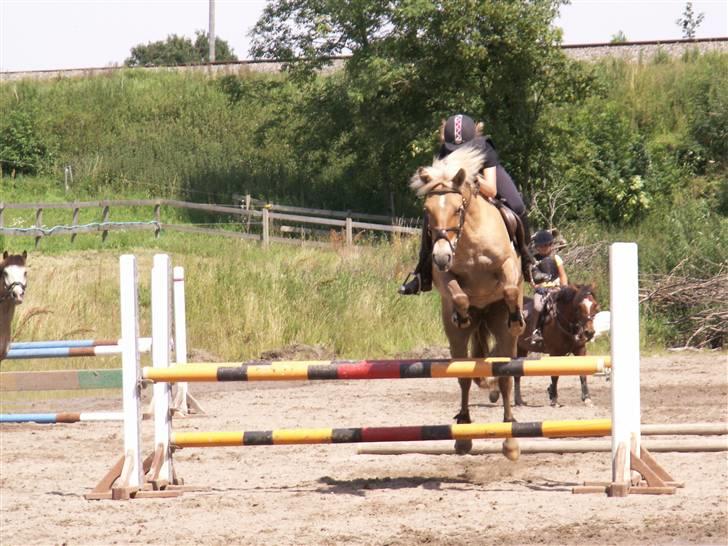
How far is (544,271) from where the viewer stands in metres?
13.9

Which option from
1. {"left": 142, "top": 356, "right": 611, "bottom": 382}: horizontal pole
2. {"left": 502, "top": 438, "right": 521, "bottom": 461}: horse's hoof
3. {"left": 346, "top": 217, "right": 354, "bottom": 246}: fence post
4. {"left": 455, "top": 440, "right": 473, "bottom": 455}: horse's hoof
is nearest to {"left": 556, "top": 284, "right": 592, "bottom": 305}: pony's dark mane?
{"left": 455, "top": 440, "right": 473, "bottom": 455}: horse's hoof

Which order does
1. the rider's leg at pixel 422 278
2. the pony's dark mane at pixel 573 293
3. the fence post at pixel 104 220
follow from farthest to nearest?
the fence post at pixel 104 220 → the pony's dark mane at pixel 573 293 → the rider's leg at pixel 422 278

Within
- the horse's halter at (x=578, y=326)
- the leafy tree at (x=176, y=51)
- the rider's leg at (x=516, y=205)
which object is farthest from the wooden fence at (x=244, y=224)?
the leafy tree at (x=176, y=51)

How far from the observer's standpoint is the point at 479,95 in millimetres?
29312

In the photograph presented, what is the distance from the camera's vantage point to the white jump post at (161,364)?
8.76m

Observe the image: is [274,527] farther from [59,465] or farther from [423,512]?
[59,465]

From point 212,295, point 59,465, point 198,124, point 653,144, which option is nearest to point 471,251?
point 59,465

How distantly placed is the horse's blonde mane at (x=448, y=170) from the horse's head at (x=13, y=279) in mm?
5795

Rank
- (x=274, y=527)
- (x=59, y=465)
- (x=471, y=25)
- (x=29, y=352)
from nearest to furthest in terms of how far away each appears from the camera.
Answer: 1. (x=274, y=527)
2. (x=59, y=465)
3. (x=29, y=352)
4. (x=471, y=25)

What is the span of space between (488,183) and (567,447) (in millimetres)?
2139

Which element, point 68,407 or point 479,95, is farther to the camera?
point 479,95

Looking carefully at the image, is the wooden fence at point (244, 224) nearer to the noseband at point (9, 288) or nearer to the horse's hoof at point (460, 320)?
the noseband at point (9, 288)

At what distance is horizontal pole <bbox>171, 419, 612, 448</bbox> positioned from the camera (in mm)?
7977

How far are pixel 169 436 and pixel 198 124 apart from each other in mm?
33442
